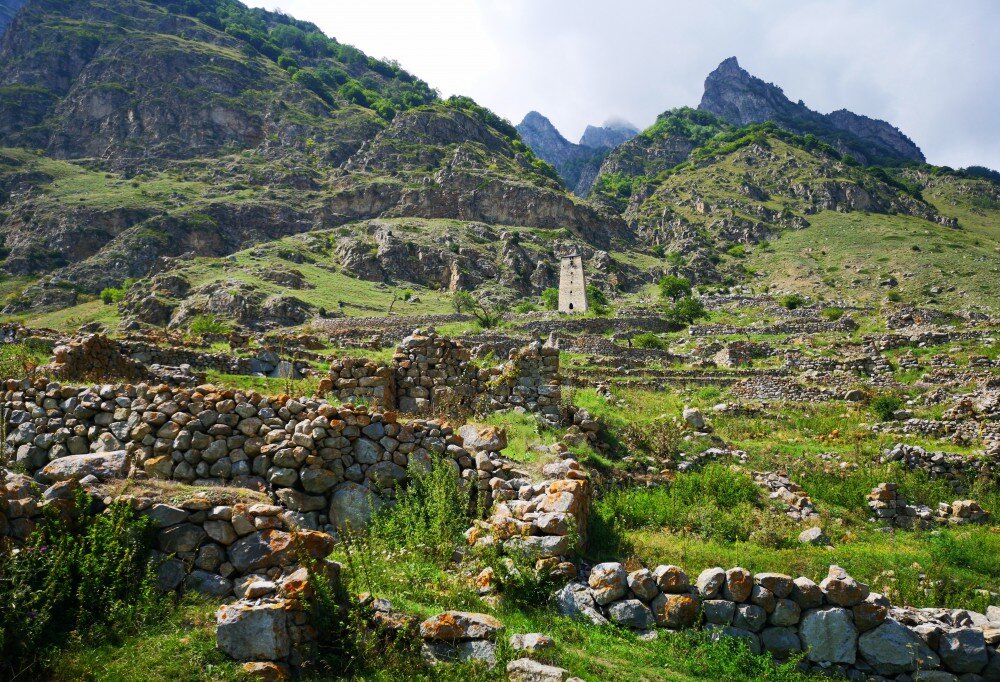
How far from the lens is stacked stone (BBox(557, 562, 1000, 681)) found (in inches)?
200

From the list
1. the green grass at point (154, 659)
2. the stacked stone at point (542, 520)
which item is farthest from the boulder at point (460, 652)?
the green grass at point (154, 659)

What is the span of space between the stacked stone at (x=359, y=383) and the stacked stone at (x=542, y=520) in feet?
11.7

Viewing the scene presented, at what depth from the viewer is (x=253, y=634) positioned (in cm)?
412

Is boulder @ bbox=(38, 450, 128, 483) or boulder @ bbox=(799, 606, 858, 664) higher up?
boulder @ bbox=(38, 450, 128, 483)

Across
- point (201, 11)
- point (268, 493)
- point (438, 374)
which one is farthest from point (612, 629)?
point (201, 11)

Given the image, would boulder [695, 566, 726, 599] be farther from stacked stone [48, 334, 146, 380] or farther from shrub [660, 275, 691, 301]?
shrub [660, 275, 691, 301]

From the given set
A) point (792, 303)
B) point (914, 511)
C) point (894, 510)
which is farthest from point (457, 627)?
point (792, 303)

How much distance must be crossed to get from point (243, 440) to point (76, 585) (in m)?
2.72

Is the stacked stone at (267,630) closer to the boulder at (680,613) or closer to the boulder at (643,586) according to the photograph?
the boulder at (643,586)

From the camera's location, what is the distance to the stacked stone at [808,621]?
200 inches

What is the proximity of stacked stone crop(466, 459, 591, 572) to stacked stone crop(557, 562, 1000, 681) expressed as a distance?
1.90 ft

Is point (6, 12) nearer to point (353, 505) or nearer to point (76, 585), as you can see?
point (353, 505)

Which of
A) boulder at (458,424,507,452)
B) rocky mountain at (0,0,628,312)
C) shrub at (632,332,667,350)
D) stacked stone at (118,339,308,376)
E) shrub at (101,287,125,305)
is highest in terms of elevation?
rocky mountain at (0,0,628,312)

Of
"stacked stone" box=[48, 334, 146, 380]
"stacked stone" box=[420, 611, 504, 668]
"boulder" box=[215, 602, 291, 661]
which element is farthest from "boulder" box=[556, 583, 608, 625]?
"stacked stone" box=[48, 334, 146, 380]
